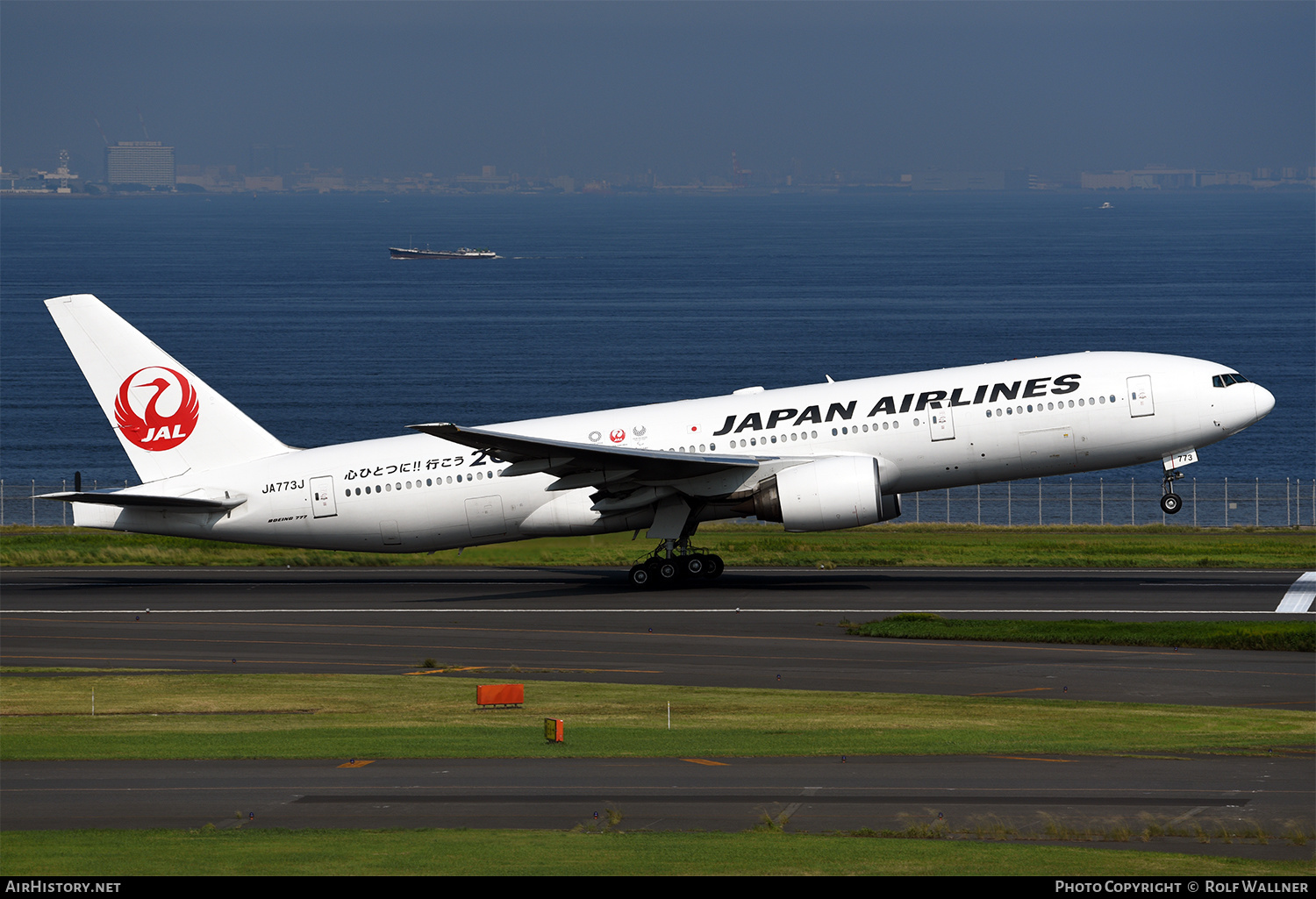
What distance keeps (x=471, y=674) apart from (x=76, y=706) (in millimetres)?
8283

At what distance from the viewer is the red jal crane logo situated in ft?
153

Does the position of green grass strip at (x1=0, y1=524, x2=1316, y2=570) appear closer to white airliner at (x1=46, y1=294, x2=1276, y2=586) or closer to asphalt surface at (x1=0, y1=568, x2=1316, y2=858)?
asphalt surface at (x1=0, y1=568, x2=1316, y2=858)

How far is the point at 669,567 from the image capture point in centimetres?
4591

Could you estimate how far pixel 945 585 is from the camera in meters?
45.5

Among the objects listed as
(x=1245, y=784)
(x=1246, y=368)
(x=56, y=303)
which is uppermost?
(x=1246, y=368)

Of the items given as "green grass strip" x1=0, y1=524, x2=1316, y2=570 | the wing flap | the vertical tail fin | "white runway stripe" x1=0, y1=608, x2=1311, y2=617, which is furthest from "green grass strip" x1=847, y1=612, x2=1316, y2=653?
the vertical tail fin

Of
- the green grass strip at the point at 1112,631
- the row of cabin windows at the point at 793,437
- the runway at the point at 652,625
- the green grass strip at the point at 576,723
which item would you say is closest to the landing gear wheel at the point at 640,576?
the runway at the point at 652,625

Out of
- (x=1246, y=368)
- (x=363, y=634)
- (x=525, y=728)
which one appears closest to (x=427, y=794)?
(x=525, y=728)

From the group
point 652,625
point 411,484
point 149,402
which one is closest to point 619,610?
point 652,625

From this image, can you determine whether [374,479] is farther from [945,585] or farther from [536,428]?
[945,585]

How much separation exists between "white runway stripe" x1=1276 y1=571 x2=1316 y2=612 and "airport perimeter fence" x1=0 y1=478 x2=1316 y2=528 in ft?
100

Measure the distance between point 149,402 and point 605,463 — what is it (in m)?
15.2

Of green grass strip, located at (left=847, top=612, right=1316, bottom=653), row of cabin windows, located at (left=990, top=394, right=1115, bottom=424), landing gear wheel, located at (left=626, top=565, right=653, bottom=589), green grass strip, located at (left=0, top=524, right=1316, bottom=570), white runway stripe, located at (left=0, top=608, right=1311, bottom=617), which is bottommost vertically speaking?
green grass strip, located at (left=847, top=612, right=1316, bottom=653)

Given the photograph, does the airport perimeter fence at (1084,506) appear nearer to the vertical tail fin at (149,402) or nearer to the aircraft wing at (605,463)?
the aircraft wing at (605,463)
